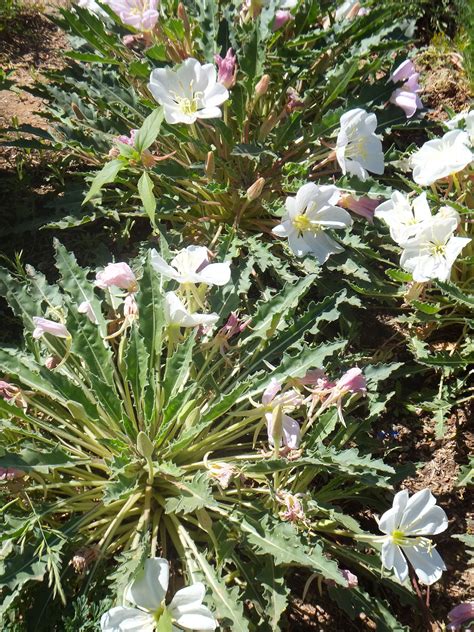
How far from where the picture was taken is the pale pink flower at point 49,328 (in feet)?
5.80

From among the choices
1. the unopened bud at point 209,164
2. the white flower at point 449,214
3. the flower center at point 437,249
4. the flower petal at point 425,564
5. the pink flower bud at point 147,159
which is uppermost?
the pink flower bud at point 147,159

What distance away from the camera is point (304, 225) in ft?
7.02

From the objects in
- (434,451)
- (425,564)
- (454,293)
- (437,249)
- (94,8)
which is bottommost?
(434,451)

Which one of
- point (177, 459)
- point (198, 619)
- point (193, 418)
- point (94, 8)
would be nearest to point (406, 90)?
point (94, 8)

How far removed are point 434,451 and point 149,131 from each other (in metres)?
1.38

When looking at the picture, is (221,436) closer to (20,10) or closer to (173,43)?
(173,43)

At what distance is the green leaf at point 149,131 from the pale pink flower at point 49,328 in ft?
1.77

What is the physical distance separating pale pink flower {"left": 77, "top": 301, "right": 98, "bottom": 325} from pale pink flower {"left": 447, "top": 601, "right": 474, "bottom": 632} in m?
1.26

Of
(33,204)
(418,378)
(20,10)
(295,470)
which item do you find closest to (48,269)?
(33,204)

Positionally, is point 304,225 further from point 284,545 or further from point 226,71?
point 284,545

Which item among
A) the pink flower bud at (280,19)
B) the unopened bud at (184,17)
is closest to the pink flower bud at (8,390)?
the unopened bud at (184,17)

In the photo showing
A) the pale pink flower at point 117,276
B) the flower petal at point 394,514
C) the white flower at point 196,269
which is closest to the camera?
the flower petal at point 394,514

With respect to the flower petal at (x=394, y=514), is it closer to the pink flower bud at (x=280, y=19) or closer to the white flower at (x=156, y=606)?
the white flower at (x=156, y=606)

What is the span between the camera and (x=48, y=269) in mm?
2637
